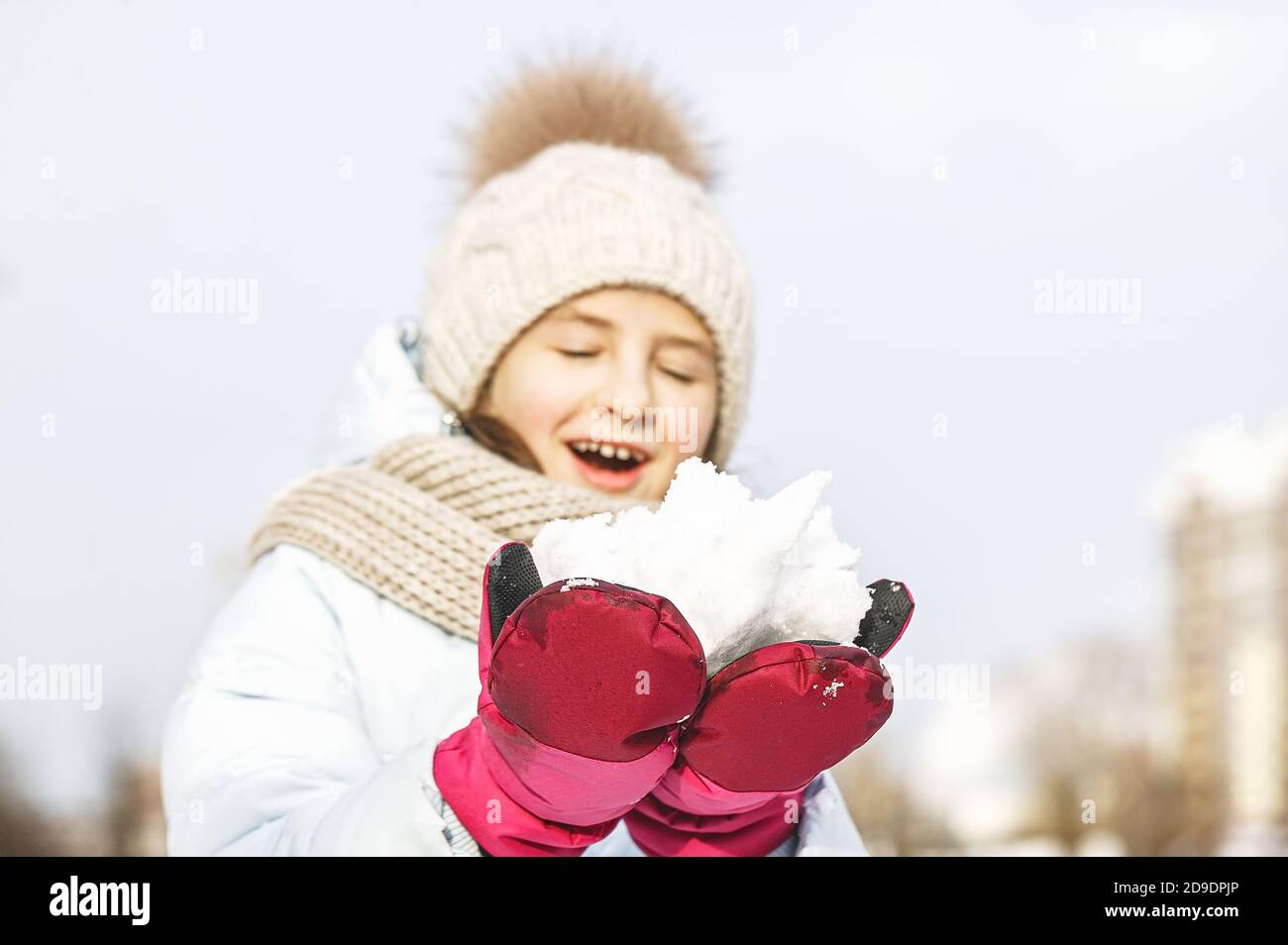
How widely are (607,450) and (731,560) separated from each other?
68 centimetres

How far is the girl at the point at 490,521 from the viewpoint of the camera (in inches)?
33.7

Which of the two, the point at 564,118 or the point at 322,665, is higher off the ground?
the point at 564,118

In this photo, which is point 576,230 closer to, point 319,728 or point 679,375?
point 679,375

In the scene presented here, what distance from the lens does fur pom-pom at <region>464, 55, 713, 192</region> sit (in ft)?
6.02

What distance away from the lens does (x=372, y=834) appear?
893mm

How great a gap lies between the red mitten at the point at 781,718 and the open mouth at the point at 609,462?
0.61 m

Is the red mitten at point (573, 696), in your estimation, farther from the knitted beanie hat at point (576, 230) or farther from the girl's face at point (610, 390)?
the knitted beanie hat at point (576, 230)

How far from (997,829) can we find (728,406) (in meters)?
9.84

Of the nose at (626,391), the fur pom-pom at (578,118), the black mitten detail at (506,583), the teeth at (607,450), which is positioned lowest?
the teeth at (607,450)

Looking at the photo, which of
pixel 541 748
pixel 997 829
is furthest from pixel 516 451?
pixel 997 829

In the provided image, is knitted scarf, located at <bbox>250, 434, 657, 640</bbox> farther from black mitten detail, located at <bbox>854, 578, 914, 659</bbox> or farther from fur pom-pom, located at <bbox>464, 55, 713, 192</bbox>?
fur pom-pom, located at <bbox>464, 55, 713, 192</bbox>

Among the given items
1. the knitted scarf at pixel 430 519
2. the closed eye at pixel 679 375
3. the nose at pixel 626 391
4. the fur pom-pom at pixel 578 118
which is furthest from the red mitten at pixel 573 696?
the fur pom-pom at pixel 578 118
